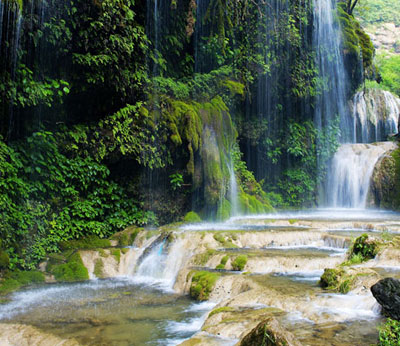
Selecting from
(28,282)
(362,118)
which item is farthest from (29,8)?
(362,118)

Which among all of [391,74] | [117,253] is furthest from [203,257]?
[391,74]

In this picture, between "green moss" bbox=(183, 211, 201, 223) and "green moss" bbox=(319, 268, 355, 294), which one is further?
"green moss" bbox=(183, 211, 201, 223)

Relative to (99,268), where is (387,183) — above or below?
above

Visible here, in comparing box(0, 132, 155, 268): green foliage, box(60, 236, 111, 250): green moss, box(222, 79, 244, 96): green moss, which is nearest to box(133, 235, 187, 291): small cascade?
box(60, 236, 111, 250): green moss

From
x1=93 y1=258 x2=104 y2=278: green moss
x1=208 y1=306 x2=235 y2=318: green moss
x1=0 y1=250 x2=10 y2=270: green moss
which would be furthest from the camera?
x1=93 y1=258 x2=104 y2=278: green moss

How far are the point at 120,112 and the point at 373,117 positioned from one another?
679 inches

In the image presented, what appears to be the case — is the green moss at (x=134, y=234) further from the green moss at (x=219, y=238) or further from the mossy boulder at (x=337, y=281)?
the mossy boulder at (x=337, y=281)

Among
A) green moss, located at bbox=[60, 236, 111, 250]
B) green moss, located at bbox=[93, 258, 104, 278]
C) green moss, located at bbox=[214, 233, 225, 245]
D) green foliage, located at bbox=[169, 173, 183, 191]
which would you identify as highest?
green foliage, located at bbox=[169, 173, 183, 191]

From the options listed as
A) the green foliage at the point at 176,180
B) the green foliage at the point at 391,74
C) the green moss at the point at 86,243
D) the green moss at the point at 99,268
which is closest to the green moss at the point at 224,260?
the green moss at the point at 99,268

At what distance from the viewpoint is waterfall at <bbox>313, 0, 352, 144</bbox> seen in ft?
66.0

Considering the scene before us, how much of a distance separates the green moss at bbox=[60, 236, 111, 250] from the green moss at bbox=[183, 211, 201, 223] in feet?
9.37

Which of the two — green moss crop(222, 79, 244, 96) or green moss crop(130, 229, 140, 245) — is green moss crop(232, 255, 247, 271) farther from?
green moss crop(222, 79, 244, 96)

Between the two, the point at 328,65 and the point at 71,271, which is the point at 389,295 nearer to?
the point at 71,271

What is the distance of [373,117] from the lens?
75.0 ft
